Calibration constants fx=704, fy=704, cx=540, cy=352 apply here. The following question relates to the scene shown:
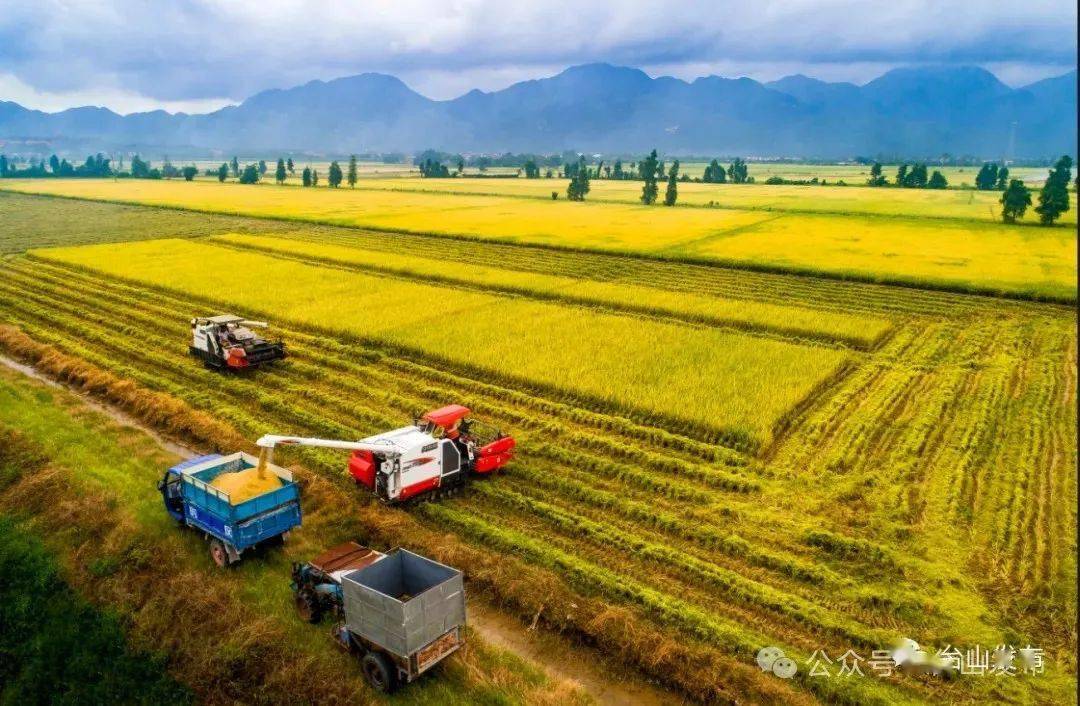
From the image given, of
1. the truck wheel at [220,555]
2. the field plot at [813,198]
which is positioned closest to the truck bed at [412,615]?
the truck wheel at [220,555]

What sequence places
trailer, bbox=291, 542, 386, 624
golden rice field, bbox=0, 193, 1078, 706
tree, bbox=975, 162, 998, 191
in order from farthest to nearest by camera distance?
tree, bbox=975, 162, 998, 191 → golden rice field, bbox=0, 193, 1078, 706 → trailer, bbox=291, 542, 386, 624

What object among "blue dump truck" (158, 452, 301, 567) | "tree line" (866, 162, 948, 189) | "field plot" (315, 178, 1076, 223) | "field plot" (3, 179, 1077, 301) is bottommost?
"blue dump truck" (158, 452, 301, 567)

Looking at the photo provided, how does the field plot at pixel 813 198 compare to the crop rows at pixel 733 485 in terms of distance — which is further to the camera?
the field plot at pixel 813 198

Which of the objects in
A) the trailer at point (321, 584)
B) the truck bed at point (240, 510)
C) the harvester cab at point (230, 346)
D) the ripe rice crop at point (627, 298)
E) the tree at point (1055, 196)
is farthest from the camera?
the tree at point (1055, 196)

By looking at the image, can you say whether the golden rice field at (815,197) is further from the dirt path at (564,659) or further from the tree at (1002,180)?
the dirt path at (564,659)

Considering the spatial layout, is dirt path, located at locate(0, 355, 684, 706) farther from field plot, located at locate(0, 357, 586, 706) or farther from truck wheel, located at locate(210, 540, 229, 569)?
truck wheel, located at locate(210, 540, 229, 569)

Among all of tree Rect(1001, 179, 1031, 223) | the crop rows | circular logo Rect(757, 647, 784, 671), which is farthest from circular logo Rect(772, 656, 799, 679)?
tree Rect(1001, 179, 1031, 223)
